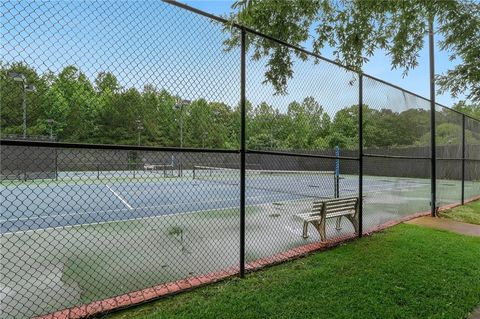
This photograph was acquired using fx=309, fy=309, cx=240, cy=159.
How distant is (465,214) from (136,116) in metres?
8.86

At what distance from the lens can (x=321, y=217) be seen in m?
5.14

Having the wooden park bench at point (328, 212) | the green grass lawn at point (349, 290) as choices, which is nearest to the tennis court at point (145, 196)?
the wooden park bench at point (328, 212)

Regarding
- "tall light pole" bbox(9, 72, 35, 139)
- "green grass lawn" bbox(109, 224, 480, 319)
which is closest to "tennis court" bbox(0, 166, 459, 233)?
"tall light pole" bbox(9, 72, 35, 139)

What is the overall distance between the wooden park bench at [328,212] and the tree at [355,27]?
2111 millimetres

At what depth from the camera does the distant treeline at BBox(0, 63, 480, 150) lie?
246cm

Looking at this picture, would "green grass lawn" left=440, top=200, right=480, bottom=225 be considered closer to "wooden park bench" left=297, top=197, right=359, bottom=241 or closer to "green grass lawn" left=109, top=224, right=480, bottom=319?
"green grass lawn" left=109, top=224, right=480, bottom=319

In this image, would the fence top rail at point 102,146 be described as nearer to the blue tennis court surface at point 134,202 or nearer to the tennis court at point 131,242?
the tennis court at point 131,242

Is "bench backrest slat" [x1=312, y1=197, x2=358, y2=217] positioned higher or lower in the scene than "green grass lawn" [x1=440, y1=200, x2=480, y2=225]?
higher

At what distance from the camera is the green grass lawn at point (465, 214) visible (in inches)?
298

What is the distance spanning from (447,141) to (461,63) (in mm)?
6180

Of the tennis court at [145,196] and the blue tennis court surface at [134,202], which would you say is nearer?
the tennis court at [145,196]

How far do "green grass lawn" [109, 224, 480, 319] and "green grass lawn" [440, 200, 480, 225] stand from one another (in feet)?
11.2

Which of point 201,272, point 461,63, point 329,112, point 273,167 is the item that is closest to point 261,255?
point 201,272

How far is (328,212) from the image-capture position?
5270mm
